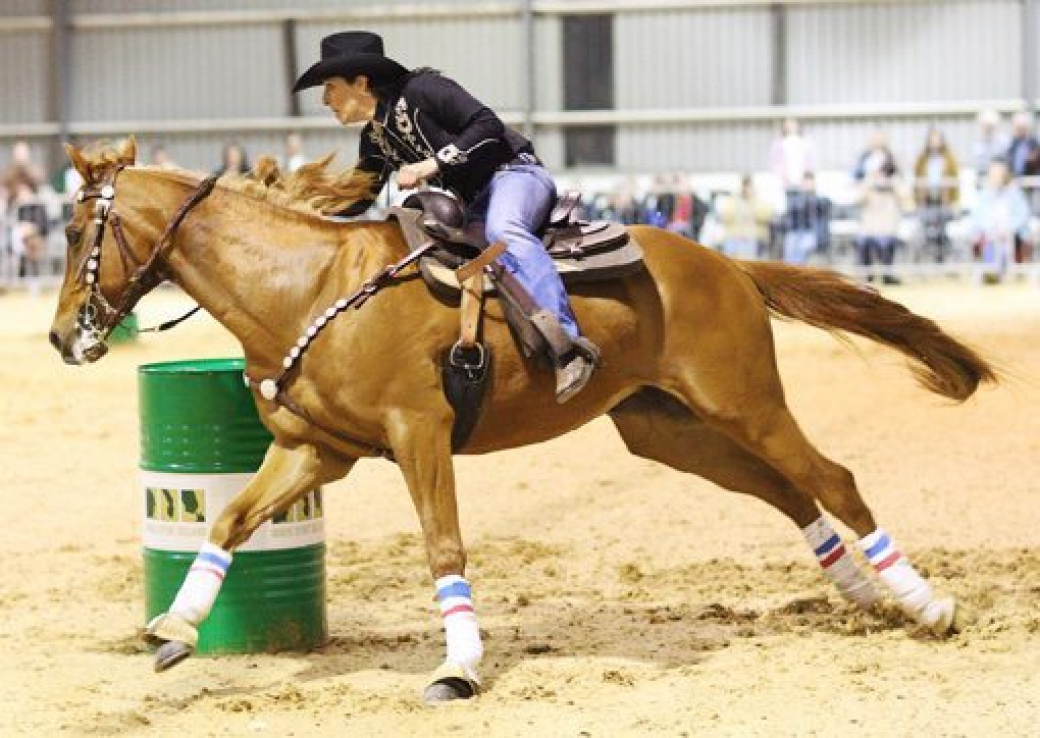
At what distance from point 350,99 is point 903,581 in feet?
9.18

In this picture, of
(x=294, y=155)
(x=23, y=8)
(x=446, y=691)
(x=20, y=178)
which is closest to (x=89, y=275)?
(x=446, y=691)

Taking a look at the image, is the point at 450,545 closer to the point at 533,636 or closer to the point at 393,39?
the point at 533,636

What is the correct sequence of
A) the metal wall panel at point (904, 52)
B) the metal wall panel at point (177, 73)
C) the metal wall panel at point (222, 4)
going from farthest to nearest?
1. the metal wall panel at point (177, 73)
2. the metal wall panel at point (222, 4)
3. the metal wall panel at point (904, 52)

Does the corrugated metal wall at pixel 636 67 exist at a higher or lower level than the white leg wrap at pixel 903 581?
higher

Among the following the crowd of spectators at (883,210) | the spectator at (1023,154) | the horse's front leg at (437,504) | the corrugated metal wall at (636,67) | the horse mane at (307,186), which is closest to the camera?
the horse's front leg at (437,504)

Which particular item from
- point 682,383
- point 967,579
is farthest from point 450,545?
point 967,579

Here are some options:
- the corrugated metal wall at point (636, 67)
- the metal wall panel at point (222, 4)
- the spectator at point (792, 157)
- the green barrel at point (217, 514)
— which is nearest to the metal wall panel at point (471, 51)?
the corrugated metal wall at point (636, 67)

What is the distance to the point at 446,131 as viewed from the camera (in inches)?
287

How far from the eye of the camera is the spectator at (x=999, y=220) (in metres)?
22.0

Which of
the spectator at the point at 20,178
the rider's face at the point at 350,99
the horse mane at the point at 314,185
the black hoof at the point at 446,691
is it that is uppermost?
the rider's face at the point at 350,99

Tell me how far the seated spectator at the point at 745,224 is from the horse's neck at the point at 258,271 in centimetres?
1525

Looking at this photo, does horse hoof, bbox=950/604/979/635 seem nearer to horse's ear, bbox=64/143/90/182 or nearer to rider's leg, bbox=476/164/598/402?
rider's leg, bbox=476/164/598/402

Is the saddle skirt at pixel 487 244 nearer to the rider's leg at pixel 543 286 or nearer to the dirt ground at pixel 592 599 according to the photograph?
the rider's leg at pixel 543 286

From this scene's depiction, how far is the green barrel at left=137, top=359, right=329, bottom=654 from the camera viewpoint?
298 inches
